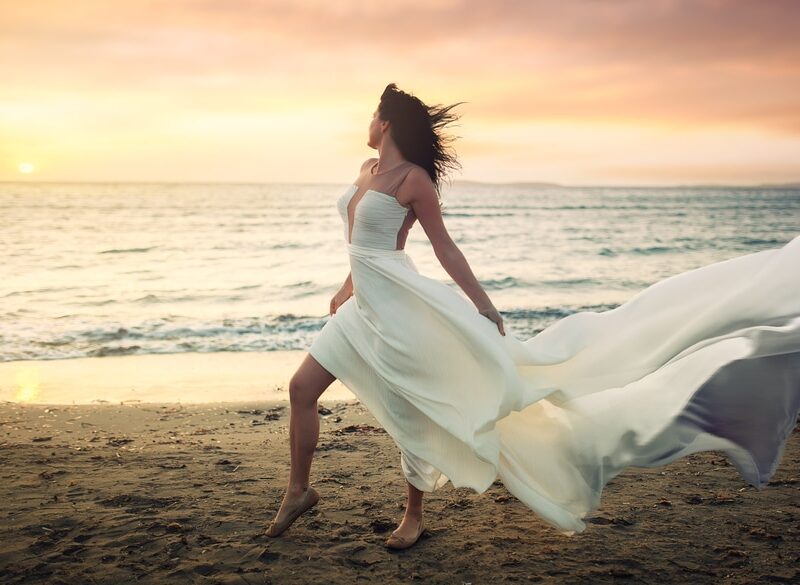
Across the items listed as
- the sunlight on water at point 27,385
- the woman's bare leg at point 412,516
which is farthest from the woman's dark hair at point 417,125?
the sunlight on water at point 27,385

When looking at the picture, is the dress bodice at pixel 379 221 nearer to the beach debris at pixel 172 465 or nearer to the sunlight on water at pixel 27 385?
the beach debris at pixel 172 465

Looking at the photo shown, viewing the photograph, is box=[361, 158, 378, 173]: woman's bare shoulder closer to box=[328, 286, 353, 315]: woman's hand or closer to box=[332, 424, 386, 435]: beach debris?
box=[328, 286, 353, 315]: woman's hand

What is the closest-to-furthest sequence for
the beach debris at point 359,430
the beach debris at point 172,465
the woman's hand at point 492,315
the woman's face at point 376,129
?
the woman's hand at point 492,315 → the woman's face at point 376,129 → the beach debris at point 172,465 → the beach debris at point 359,430

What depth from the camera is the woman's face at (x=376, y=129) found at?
11.8ft

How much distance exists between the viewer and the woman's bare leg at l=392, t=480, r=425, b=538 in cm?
369

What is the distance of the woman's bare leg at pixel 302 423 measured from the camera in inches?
141

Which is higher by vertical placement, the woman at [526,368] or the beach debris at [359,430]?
the woman at [526,368]

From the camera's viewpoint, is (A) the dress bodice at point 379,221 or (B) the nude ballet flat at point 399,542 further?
(B) the nude ballet flat at point 399,542

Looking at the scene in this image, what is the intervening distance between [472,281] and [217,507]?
6.90 ft

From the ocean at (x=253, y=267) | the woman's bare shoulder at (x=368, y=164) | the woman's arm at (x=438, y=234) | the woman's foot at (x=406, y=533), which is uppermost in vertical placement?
→ the woman's bare shoulder at (x=368, y=164)

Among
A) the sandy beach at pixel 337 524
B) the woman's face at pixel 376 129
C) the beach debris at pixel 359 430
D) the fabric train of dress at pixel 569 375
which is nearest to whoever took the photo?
the fabric train of dress at pixel 569 375

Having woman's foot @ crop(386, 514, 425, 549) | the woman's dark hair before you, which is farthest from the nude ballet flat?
the woman's dark hair

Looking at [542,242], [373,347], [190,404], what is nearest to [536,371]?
[373,347]

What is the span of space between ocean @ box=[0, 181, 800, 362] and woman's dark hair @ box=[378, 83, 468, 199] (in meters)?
7.76
